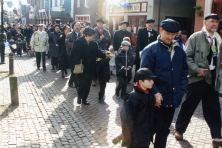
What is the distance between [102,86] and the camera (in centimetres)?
742

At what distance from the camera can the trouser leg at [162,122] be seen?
3.82 m

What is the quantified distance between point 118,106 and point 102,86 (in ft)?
2.23

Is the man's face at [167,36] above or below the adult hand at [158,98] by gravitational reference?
above

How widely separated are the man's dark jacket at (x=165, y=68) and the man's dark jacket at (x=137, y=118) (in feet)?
0.91

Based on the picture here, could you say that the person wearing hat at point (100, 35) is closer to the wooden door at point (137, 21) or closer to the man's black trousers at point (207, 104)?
the man's black trousers at point (207, 104)

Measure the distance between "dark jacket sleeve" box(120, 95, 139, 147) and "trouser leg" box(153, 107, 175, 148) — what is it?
18.4 inches

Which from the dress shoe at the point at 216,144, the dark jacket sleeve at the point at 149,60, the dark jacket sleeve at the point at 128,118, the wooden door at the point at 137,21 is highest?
the wooden door at the point at 137,21

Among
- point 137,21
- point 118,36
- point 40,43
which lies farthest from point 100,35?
point 137,21

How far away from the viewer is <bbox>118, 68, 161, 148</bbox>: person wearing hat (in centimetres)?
340

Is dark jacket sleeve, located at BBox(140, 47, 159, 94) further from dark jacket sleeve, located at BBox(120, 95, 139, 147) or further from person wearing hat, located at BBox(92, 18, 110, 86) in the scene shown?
person wearing hat, located at BBox(92, 18, 110, 86)

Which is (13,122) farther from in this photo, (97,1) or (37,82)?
(97,1)

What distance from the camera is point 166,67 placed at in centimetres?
371

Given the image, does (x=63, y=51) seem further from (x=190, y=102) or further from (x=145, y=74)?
(x=145, y=74)

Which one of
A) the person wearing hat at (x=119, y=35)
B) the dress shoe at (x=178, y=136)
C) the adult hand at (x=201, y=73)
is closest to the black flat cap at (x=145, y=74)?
the adult hand at (x=201, y=73)
